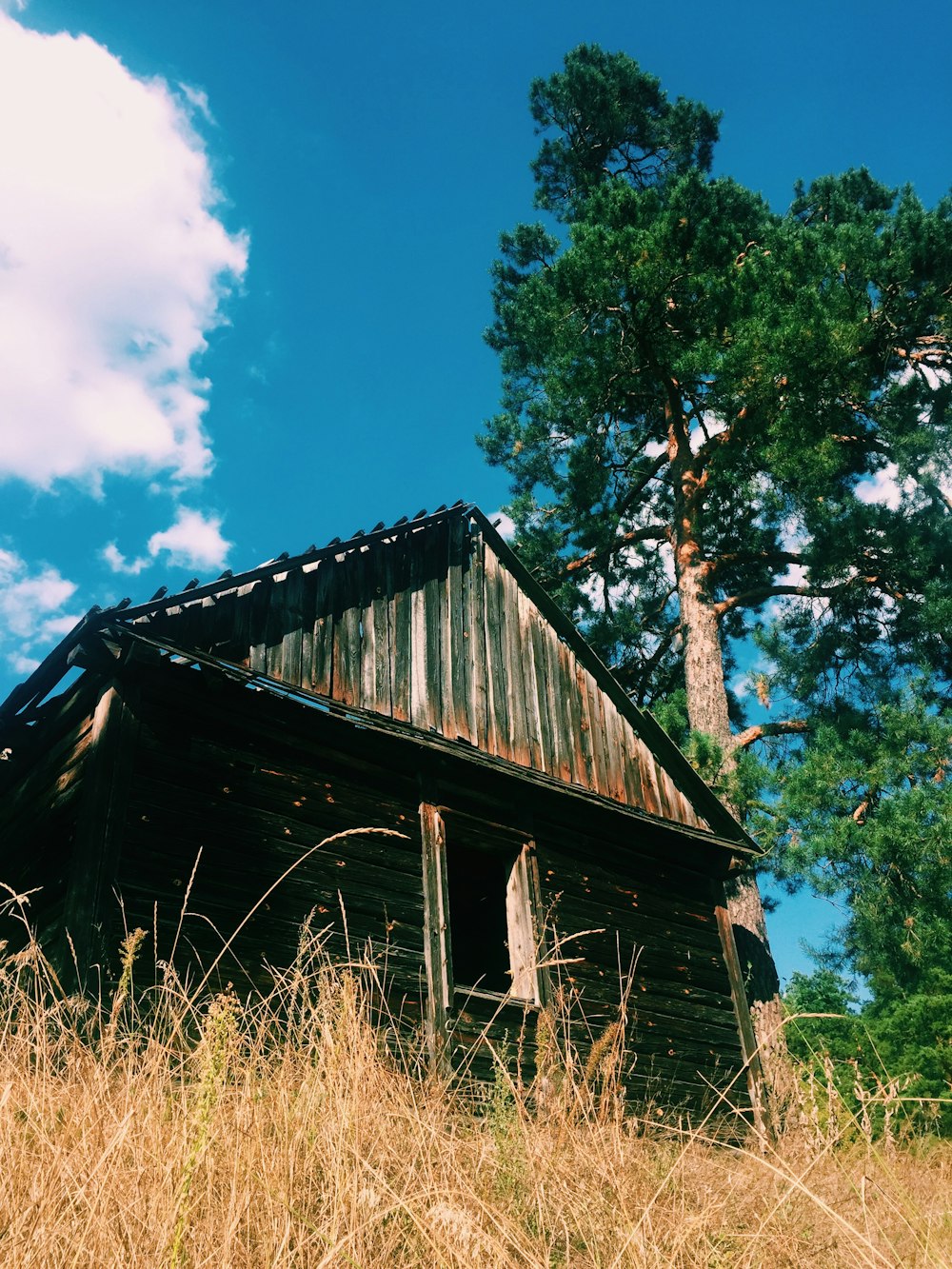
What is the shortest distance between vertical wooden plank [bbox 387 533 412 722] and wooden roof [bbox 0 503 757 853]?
0.04ft

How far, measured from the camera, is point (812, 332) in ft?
43.5

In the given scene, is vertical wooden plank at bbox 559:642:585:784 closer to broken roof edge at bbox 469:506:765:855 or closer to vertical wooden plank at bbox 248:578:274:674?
broken roof edge at bbox 469:506:765:855

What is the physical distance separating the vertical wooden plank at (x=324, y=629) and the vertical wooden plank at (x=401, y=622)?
671 mm

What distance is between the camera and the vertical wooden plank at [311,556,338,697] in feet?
27.1

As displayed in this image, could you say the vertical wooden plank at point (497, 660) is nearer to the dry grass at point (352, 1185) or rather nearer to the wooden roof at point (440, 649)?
the wooden roof at point (440, 649)

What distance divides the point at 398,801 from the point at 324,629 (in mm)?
1574

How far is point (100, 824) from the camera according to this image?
21.3ft

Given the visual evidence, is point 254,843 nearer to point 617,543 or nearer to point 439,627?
point 439,627

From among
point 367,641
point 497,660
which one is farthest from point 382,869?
point 497,660

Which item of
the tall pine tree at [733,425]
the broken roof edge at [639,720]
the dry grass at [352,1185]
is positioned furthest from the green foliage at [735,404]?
the dry grass at [352,1185]

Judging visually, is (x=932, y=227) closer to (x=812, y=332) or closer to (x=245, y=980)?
(x=812, y=332)

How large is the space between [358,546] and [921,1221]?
731 cm

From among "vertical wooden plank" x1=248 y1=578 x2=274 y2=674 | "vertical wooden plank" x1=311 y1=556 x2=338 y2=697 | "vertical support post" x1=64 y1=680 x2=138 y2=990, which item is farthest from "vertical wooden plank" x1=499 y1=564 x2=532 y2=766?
"vertical support post" x1=64 y1=680 x2=138 y2=990

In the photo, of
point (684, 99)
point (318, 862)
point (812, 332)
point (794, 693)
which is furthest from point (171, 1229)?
point (684, 99)
